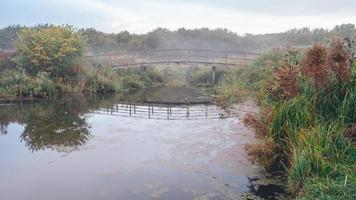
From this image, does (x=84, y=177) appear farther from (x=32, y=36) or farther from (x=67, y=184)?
(x=32, y=36)

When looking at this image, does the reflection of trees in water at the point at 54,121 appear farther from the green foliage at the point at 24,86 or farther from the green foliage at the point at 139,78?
the green foliage at the point at 139,78

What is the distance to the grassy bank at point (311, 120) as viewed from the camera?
6945 mm

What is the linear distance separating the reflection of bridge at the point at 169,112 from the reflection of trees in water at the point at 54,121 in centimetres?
116

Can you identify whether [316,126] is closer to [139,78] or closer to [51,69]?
[51,69]

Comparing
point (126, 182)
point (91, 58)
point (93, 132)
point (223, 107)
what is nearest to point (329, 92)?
point (126, 182)

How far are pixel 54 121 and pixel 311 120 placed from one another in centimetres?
985

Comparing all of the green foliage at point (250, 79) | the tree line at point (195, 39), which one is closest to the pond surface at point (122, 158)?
the green foliage at point (250, 79)

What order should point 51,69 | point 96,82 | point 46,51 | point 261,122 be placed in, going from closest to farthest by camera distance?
point 261,122 → point 51,69 → point 46,51 → point 96,82

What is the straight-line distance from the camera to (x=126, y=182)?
27.0ft

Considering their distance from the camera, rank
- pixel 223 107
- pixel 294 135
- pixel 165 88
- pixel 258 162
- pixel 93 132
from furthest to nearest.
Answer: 1. pixel 165 88
2. pixel 223 107
3. pixel 93 132
4. pixel 258 162
5. pixel 294 135

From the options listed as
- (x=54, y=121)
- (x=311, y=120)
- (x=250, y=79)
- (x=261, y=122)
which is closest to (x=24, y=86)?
(x=54, y=121)

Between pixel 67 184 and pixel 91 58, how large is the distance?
77.0 ft

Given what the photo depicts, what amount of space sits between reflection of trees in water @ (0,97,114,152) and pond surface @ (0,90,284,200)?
0.03 metres

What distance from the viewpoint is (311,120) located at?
26.6 feet
